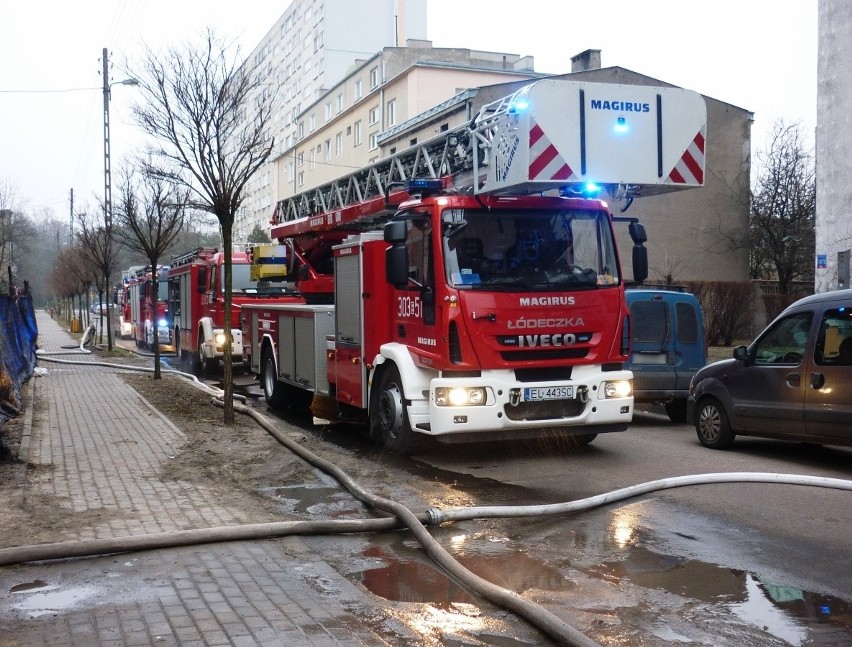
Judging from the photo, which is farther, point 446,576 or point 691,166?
point 691,166

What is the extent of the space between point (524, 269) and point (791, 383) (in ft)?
9.45

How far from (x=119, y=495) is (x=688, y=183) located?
6.20 meters

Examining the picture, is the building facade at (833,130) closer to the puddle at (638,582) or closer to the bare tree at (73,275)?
the puddle at (638,582)

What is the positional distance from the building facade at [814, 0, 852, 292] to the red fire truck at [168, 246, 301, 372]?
13.8m

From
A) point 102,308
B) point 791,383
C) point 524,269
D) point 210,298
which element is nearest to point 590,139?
point 524,269

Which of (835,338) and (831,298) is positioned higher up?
(831,298)

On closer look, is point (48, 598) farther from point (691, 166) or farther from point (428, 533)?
point (691, 166)

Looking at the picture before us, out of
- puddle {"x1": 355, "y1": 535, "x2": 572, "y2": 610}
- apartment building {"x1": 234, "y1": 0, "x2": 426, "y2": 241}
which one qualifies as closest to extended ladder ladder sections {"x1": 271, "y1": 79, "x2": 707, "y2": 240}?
puddle {"x1": 355, "y1": 535, "x2": 572, "y2": 610}

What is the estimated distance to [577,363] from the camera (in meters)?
9.03

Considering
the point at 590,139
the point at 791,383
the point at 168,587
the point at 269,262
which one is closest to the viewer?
the point at 168,587

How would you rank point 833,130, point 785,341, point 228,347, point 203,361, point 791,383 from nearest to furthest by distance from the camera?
point 791,383, point 785,341, point 228,347, point 203,361, point 833,130

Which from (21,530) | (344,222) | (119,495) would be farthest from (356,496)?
(344,222)

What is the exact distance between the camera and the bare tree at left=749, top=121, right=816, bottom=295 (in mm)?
31984

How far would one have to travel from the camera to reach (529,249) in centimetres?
909
